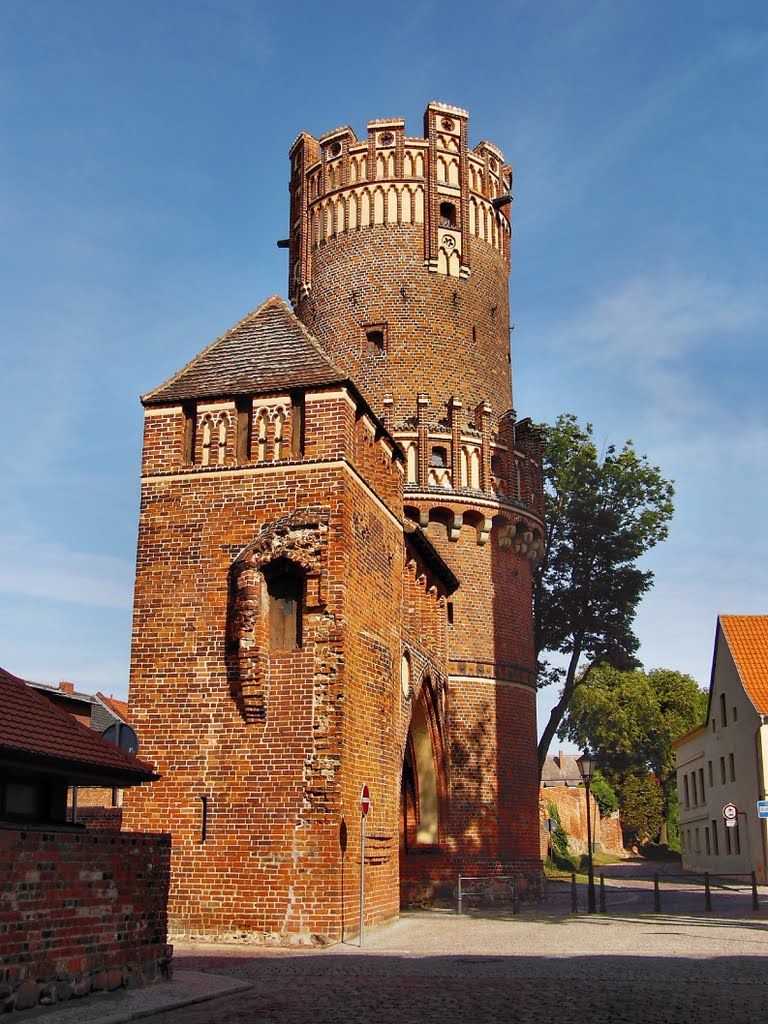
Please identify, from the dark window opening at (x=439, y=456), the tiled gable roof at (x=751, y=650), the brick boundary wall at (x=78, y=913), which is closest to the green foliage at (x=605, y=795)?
the tiled gable roof at (x=751, y=650)

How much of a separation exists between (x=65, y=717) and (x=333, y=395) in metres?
7.32

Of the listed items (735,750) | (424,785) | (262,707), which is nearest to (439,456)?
(424,785)

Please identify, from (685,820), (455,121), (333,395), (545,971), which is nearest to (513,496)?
(455,121)

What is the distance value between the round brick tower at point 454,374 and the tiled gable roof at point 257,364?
9.73 metres

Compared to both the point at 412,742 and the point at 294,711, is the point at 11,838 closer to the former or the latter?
the point at 294,711

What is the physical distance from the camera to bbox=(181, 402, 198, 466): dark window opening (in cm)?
1788

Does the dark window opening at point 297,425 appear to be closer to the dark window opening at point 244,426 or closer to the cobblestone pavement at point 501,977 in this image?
the dark window opening at point 244,426

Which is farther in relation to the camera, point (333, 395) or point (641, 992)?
point (333, 395)

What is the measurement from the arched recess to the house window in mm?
9708

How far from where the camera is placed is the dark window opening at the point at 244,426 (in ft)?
57.4

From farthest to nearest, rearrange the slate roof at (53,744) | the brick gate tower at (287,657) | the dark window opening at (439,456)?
the dark window opening at (439,456) → the brick gate tower at (287,657) → the slate roof at (53,744)

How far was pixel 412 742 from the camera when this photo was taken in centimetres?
2592

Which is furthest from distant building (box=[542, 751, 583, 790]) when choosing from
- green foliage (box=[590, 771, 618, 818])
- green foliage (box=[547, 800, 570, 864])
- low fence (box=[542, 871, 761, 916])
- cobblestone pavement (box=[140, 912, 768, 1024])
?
cobblestone pavement (box=[140, 912, 768, 1024])

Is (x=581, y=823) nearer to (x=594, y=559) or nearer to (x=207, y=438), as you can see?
(x=594, y=559)
